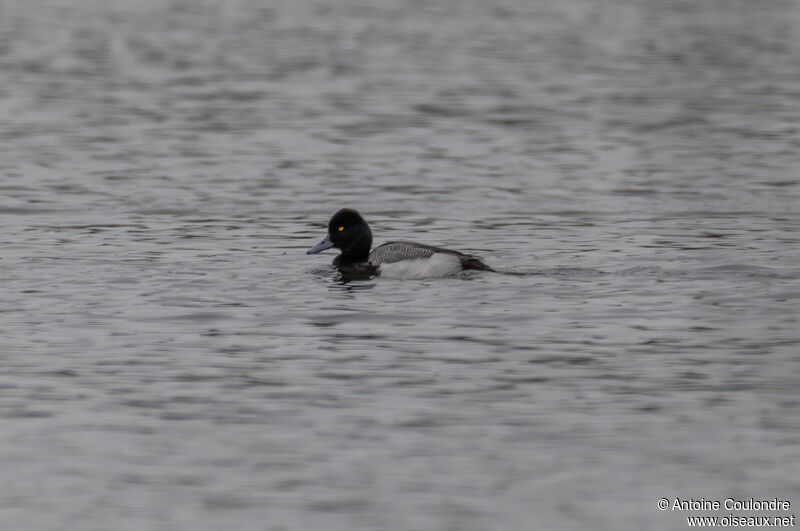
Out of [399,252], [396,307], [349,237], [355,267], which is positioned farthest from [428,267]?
[396,307]

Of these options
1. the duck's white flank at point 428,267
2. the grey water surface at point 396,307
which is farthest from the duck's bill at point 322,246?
the duck's white flank at point 428,267

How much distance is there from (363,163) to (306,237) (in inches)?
281

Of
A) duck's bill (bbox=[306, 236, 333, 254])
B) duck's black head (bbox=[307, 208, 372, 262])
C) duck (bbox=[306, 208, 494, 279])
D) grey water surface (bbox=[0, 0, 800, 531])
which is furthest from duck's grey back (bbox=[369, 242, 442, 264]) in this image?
duck's bill (bbox=[306, 236, 333, 254])

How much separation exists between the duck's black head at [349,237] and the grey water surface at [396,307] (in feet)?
2.10

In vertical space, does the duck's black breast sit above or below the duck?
below

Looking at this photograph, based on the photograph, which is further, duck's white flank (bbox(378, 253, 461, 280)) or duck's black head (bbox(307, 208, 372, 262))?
duck's black head (bbox(307, 208, 372, 262))

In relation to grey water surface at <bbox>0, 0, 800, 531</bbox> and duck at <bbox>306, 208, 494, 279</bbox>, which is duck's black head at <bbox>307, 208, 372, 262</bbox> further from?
grey water surface at <bbox>0, 0, 800, 531</bbox>

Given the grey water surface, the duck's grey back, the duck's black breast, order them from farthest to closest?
1. the duck's black breast
2. the duck's grey back
3. the grey water surface

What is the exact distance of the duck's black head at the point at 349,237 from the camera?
18609 millimetres

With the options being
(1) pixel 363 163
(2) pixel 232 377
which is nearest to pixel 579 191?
(1) pixel 363 163

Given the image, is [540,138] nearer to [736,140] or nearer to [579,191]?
[736,140]

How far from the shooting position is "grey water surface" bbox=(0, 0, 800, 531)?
33.3 feet

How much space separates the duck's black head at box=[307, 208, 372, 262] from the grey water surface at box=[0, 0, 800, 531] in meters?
0.64

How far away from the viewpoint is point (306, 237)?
21031mm
